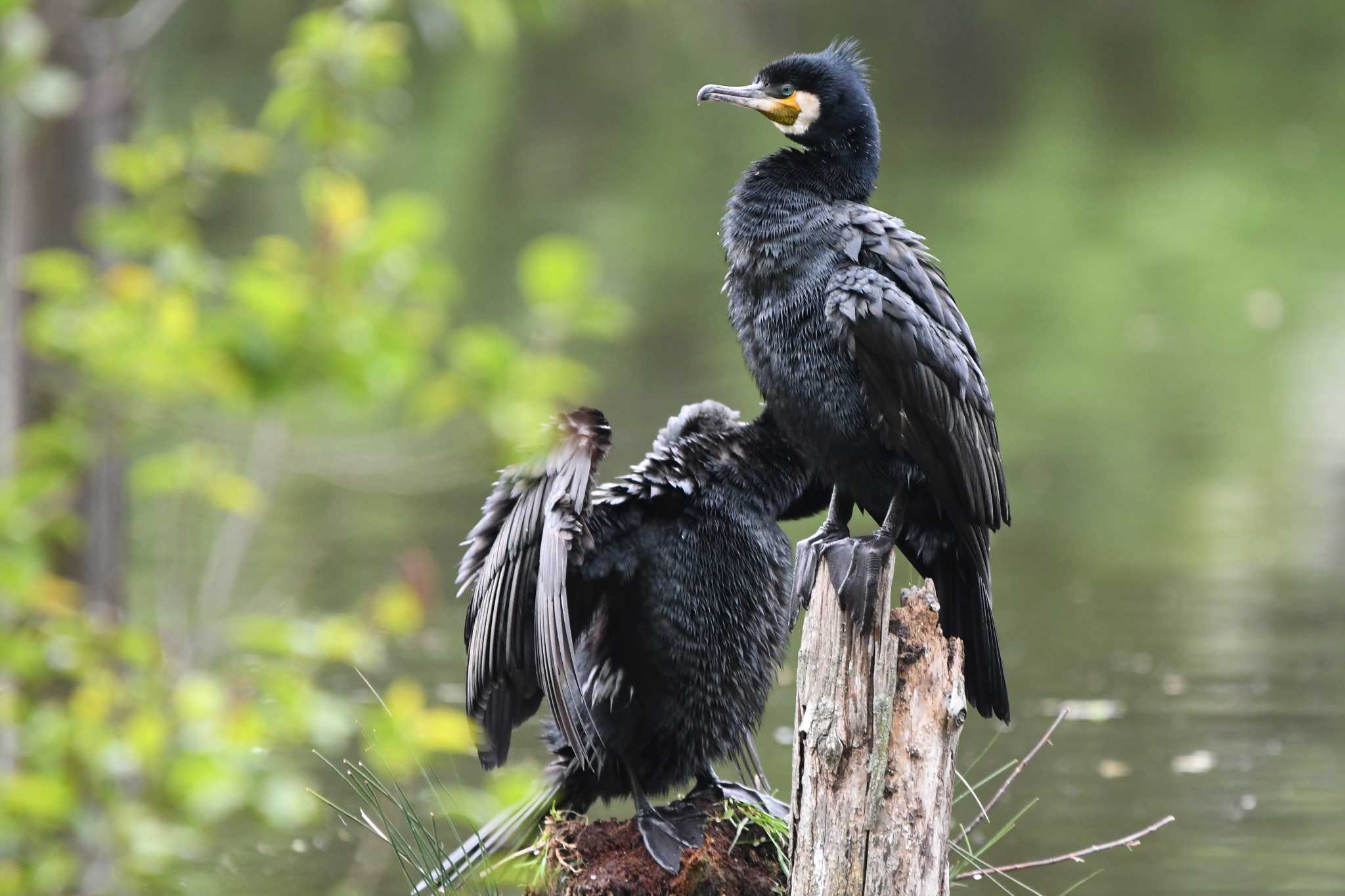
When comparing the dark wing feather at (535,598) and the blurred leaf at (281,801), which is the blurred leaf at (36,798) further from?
the dark wing feather at (535,598)

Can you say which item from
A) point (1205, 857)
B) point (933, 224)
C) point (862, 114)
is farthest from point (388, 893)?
point (933, 224)

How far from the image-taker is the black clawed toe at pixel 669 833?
370 centimetres

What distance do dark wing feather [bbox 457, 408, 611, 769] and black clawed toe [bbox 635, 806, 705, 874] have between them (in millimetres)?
210

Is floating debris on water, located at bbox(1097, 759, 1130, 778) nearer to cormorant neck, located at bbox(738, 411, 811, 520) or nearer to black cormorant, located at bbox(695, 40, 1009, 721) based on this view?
cormorant neck, located at bbox(738, 411, 811, 520)

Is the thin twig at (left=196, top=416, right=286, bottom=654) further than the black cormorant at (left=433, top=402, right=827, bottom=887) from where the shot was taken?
Yes

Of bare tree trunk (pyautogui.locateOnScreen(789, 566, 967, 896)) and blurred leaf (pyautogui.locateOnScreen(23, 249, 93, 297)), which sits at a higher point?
blurred leaf (pyautogui.locateOnScreen(23, 249, 93, 297))

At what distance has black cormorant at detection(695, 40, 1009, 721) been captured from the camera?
3346mm

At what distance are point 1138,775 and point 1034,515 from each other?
3593 mm

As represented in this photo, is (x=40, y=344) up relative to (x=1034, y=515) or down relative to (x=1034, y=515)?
down

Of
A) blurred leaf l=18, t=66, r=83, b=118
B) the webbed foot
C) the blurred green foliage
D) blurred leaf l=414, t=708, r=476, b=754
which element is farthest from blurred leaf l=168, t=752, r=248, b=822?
blurred leaf l=18, t=66, r=83, b=118

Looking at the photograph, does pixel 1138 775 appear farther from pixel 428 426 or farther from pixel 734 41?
A: pixel 734 41

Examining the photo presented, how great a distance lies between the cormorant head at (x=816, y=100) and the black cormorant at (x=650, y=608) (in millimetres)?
656

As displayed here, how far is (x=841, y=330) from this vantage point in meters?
3.35

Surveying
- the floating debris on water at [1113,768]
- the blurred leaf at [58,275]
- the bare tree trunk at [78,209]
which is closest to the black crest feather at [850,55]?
the blurred leaf at [58,275]
